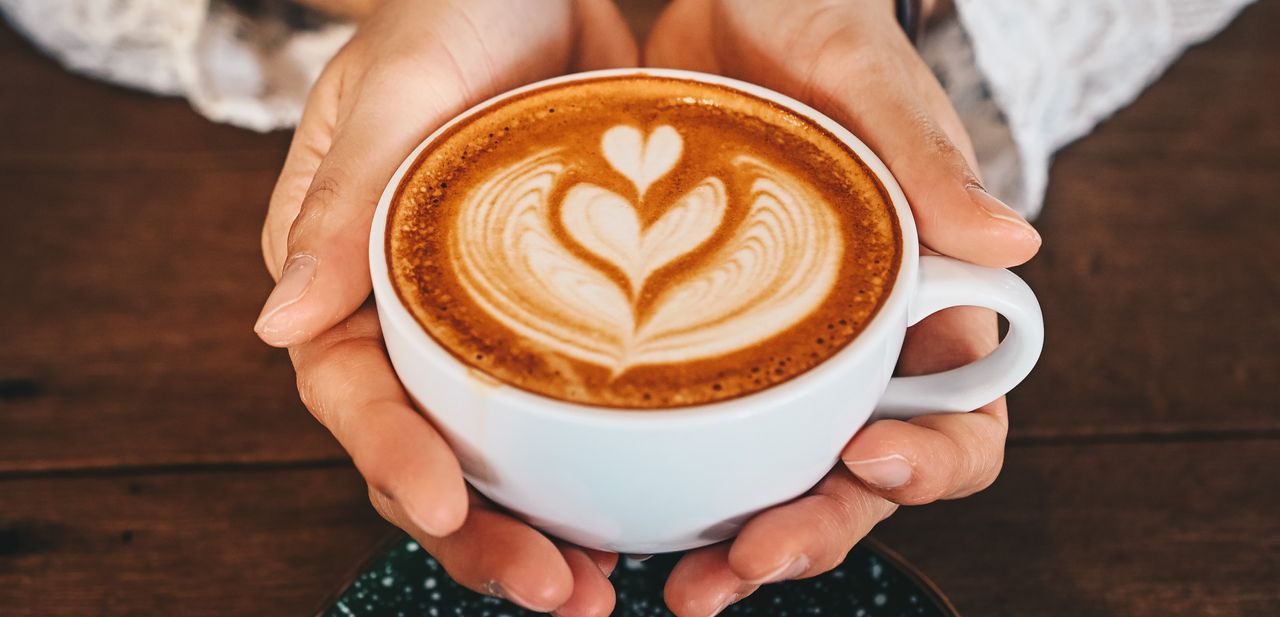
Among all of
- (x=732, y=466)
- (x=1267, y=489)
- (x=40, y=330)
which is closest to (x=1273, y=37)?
(x=1267, y=489)

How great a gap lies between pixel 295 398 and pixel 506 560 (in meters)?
0.51

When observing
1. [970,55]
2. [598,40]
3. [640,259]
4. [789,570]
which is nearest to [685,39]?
[598,40]

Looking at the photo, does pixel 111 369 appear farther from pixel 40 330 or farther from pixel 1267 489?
pixel 1267 489

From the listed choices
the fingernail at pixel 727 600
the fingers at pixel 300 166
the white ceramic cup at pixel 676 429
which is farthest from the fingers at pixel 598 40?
the fingernail at pixel 727 600

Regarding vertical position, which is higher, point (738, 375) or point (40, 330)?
point (738, 375)

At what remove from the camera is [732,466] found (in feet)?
2.40

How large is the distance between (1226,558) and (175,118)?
1.59 m

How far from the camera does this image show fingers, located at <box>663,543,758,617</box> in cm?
83

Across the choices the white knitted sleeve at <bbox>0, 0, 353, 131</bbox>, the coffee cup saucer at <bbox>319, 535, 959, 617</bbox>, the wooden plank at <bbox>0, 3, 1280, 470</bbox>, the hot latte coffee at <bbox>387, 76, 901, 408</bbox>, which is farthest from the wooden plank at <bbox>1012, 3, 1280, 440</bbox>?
the white knitted sleeve at <bbox>0, 0, 353, 131</bbox>

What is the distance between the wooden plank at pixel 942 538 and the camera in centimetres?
100

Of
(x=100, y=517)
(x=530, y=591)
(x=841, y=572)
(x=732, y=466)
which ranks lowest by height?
(x=100, y=517)

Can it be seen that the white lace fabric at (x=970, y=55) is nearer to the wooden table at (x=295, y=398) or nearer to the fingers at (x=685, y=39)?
the wooden table at (x=295, y=398)

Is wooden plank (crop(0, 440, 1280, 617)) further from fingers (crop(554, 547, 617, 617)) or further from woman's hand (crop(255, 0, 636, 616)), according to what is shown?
fingers (crop(554, 547, 617, 617))

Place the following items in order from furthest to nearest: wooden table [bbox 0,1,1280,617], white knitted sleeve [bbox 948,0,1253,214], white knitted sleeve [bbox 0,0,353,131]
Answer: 1. white knitted sleeve [bbox 0,0,353,131]
2. white knitted sleeve [bbox 948,0,1253,214]
3. wooden table [bbox 0,1,1280,617]
